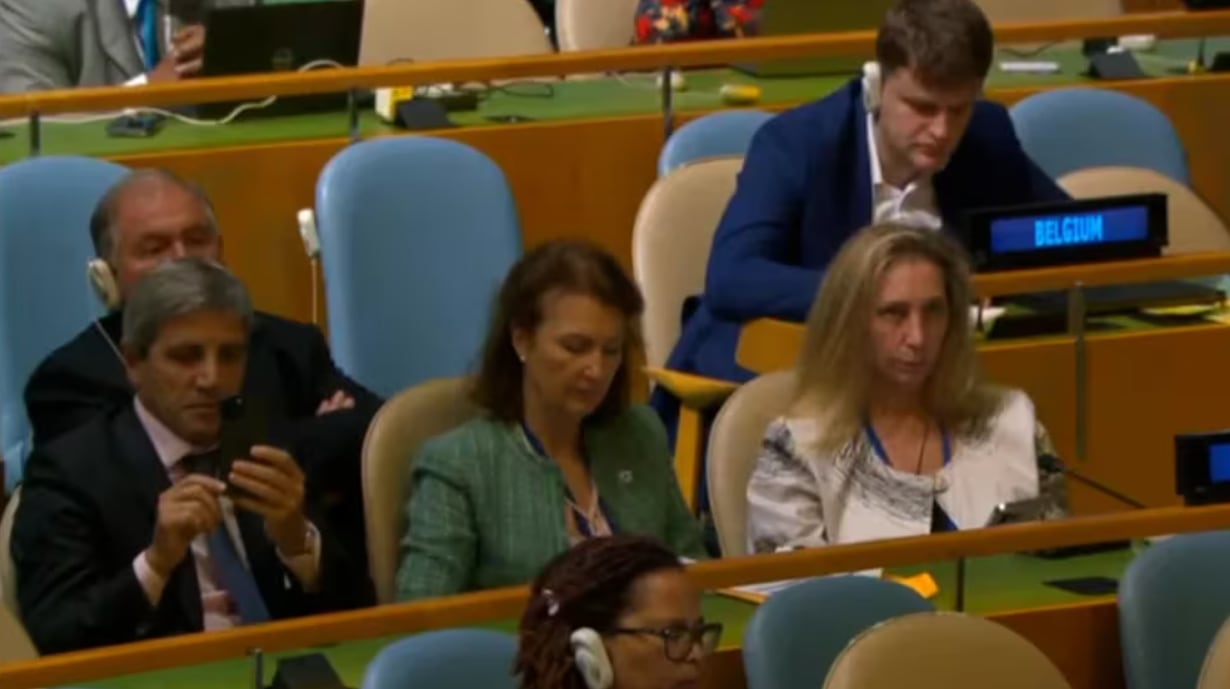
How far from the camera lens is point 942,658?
2.92m

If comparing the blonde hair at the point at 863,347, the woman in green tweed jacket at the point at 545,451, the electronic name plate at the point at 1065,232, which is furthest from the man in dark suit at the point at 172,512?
the electronic name plate at the point at 1065,232

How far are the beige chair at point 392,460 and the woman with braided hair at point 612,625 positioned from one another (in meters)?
0.87

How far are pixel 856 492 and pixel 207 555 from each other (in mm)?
819

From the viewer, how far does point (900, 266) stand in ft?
11.6

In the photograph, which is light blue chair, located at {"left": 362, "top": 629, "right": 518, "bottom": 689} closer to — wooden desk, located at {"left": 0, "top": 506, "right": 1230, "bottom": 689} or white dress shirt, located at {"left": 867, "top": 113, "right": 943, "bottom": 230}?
wooden desk, located at {"left": 0, "top": 506, "right": 1230, "bottom": 689}

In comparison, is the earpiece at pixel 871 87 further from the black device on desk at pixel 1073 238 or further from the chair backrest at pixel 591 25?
the chair backrest at pixel 591 25

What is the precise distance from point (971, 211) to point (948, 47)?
224 mm

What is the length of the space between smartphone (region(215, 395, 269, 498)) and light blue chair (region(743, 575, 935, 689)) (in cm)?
61

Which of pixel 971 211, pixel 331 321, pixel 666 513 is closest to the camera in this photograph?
pixel 666 513

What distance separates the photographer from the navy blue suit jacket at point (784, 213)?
3.93 metres

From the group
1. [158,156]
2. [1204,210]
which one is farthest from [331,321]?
[1204,210]

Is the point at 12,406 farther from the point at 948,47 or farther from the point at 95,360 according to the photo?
the point at 948,47

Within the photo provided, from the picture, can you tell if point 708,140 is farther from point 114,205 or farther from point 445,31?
point 114,205

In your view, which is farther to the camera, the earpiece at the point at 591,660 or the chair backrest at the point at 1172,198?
the chair backrest at the point at 1172,198
